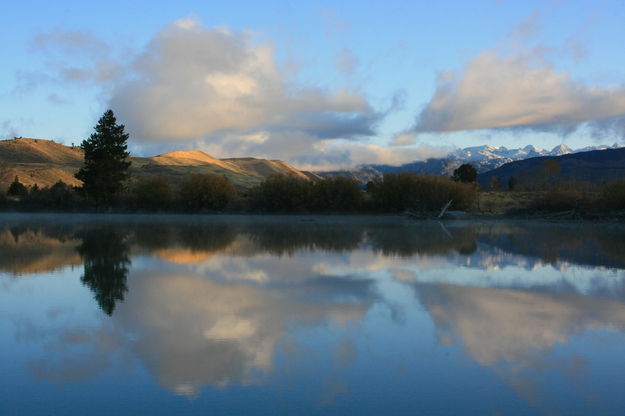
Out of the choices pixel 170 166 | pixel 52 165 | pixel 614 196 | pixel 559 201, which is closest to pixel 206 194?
pixel 559 201

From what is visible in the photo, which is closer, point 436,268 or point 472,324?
point 472,324

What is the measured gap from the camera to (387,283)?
38.2ft

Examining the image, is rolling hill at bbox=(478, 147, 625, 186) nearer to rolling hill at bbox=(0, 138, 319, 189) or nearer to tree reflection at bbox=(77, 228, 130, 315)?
rolling hill at bbox=(0, 138, 319, 189)

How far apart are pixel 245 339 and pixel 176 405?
7.22ft

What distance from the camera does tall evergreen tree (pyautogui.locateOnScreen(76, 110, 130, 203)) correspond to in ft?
160

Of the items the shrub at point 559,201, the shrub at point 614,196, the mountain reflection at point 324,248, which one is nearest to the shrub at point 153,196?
the mountain reflection at point 324,248

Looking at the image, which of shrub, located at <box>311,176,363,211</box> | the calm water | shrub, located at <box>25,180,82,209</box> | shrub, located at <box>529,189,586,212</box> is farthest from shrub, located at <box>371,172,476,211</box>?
the calm water

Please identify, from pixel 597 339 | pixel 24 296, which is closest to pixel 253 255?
pixel 24 296

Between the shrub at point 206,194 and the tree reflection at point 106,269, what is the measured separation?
29233mm

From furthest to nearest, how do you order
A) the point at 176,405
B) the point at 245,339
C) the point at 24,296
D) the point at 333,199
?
the point at 333,199 < the point at 24,296 < the point at 245,339 < the point at 176,405

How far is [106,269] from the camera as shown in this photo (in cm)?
1347

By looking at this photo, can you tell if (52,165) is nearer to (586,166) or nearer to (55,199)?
(55,199)

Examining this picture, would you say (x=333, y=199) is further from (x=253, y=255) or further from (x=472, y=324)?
(x=472, y=324)

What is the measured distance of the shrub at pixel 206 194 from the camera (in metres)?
50.9
